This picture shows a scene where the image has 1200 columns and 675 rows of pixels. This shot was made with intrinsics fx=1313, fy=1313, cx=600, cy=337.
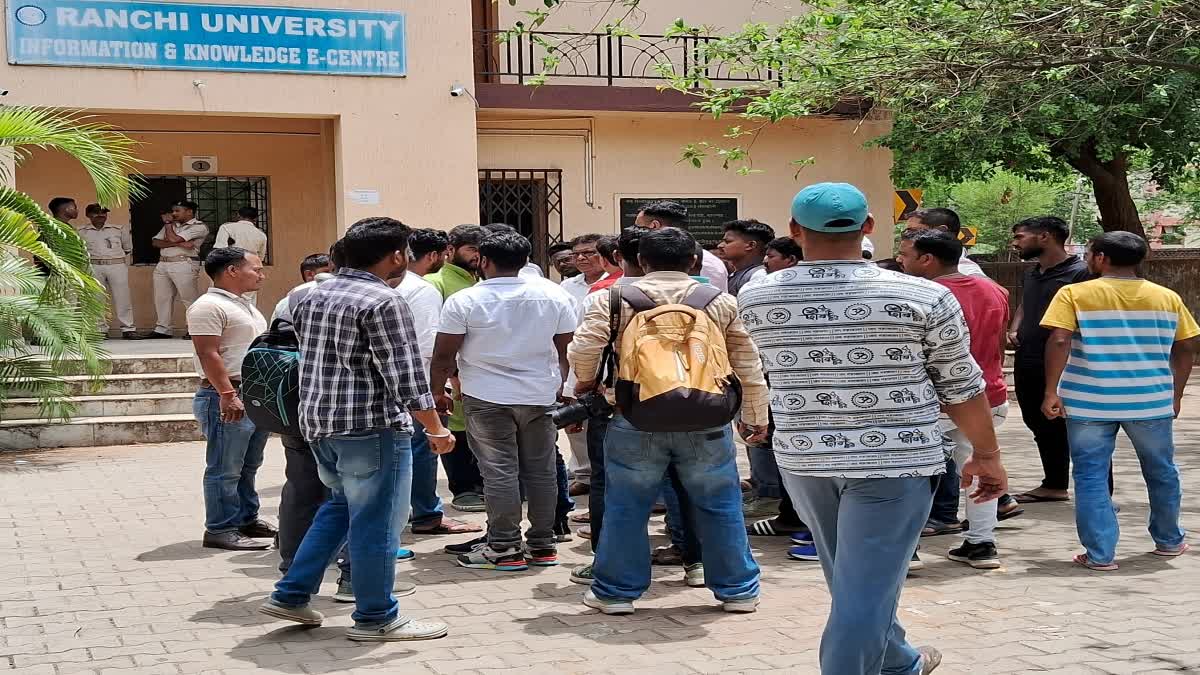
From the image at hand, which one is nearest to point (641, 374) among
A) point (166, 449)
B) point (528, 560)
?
point (528, 560)

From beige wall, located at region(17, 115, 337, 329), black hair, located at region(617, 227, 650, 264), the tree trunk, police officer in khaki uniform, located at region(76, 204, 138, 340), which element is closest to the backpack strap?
black hair, located at region(617, 227, 650, 264)

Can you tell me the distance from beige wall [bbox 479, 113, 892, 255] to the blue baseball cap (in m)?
13.0

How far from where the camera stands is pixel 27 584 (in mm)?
6434

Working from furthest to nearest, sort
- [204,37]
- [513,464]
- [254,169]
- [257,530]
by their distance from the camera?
1. [254,169]
2. [204,37]
3. [257,530]
4. [513,464]

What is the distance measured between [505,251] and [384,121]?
28.4 feet

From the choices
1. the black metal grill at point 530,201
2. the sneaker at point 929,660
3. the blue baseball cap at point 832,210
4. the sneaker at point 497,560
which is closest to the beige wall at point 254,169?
the black metal grill at point 530,201

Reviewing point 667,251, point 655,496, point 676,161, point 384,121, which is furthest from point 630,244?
point 676,161

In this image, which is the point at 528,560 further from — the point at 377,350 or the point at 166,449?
the point at 166,449

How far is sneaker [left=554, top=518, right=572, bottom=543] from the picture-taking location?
732cm

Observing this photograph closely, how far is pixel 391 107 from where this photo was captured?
14594mm

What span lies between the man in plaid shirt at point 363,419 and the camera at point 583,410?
845 mm

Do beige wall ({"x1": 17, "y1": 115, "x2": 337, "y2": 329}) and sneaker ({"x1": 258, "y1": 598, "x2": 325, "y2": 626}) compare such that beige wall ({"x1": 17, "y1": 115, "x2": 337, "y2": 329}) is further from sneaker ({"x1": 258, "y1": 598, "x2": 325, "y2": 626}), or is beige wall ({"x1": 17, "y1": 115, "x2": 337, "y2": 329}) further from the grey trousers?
sneaker ({"x1": 258, "y1": 598, "x2": 325, "y2": 626})

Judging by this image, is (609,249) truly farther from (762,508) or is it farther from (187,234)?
(187,234)

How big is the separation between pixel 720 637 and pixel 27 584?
3476mm
